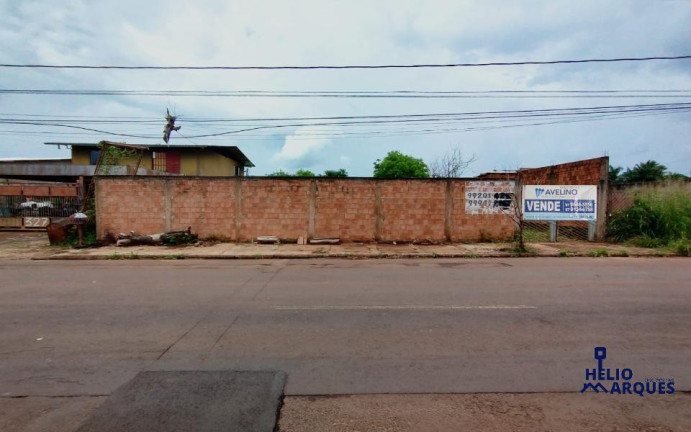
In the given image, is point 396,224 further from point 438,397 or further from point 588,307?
point 438,397

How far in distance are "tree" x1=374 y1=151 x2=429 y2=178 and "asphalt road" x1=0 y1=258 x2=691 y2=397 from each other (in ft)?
132

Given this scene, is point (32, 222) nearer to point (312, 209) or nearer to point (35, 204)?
point (35, 204)

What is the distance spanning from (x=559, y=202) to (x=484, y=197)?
295 centimetres

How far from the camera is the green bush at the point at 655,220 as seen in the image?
1502 centimetres

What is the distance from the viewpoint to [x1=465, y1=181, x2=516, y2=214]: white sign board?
1681cm

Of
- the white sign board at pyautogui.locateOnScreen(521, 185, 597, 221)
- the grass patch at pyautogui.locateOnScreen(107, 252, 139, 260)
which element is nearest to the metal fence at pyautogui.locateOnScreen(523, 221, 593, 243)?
the white sign board at pyautogui.locateOnScreen(521, 185, 597, 221)

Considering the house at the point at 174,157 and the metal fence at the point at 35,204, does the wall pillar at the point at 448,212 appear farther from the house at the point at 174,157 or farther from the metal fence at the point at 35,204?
the house at the point at 174,157

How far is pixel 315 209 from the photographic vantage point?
16.8 m

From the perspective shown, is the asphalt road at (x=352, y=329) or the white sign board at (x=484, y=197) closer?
the asphalt road at (x=352, y=329)

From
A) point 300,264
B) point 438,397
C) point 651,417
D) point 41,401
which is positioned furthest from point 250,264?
point 651,417

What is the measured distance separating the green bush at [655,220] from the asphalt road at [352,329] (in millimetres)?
6842

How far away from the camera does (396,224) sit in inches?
661

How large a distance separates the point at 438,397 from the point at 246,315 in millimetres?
3415

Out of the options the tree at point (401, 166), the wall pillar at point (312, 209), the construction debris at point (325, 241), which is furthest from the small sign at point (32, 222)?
the tree at point (401, 166)
